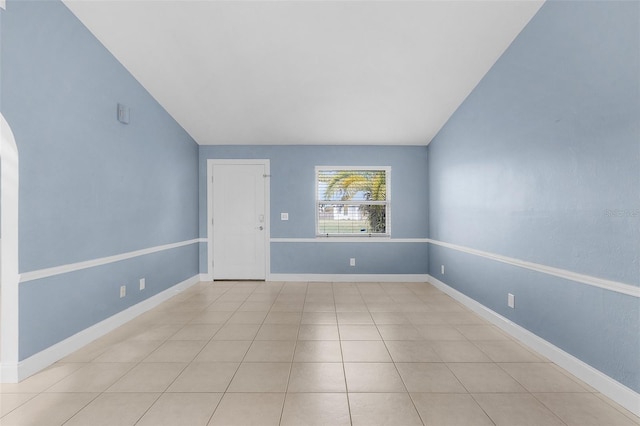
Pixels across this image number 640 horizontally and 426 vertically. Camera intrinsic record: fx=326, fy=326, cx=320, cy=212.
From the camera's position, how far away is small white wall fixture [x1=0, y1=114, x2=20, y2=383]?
232 centimetres

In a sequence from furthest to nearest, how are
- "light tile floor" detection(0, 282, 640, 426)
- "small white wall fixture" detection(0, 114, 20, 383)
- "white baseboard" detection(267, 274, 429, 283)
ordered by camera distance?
"white baseboard" detection(267, 274, 429, 283) → "small white wall fixture" detection(0, 114, 20, 383) → "light tile floor" detection(0, 282, 640, 426)

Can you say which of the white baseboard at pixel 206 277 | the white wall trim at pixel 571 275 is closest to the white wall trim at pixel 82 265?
the white baseboard at pixel 206 277

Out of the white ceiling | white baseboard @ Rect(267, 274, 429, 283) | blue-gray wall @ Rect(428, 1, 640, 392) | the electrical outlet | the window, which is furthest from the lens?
the window

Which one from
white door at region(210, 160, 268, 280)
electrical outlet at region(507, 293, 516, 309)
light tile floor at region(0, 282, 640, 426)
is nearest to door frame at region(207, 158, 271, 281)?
white door at region(210, 160, 268, 280)

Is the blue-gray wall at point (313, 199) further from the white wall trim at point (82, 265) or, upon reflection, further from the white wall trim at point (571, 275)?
the white wall trim at point (571, 275)

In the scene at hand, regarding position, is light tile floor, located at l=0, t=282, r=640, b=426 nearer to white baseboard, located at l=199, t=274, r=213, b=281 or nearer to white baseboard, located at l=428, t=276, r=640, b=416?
white baseboard, located at l=428, t=276, r=640, b=416

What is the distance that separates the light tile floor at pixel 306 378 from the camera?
6.40 ft

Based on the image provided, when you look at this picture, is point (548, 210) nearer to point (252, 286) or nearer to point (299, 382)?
point (299, 382)

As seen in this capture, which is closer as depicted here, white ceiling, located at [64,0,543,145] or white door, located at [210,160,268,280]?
white ceiling, located at [64,0,543,145]

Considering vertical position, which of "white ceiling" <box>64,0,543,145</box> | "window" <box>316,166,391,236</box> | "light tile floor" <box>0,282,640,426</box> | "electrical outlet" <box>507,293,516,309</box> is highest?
"white ceiling" <box>64,0,543,145</box>

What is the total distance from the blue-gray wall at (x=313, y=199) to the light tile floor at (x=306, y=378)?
6.34 ft

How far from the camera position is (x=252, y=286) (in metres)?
5.40

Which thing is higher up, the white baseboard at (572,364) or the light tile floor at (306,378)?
the white baseboard at (572,364)

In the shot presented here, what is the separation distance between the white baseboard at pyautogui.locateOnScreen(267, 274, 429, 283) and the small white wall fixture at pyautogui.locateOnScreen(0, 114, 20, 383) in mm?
3658
